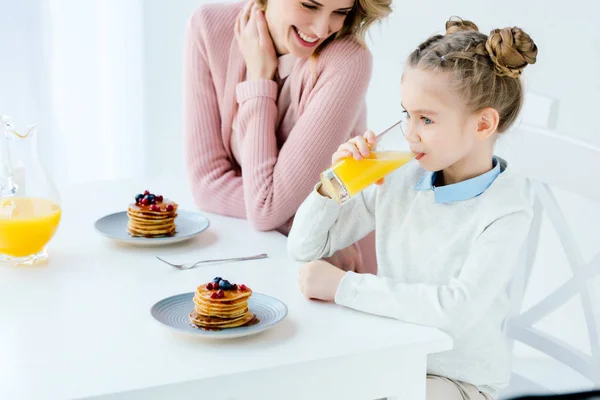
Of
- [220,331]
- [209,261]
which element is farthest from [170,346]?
[209,261]

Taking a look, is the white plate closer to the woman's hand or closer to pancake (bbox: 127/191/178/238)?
pancake (bbox: 127/191/178/238)

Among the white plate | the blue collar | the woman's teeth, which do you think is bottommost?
the white plate

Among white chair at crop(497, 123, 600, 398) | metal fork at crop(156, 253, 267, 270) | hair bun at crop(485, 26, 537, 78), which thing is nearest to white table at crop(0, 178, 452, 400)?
metal fork at crop(156, 253, 267, 270)

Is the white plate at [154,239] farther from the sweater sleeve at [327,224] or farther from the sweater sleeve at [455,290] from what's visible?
Result: the sweater sleeve at [455,290]

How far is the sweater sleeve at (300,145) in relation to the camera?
198 cm

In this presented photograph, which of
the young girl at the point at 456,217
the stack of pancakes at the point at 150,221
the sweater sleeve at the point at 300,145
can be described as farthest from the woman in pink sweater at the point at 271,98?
the young girl at the point at 456,217

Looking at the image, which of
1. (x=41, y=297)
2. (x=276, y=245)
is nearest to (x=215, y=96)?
(x=276, y=245)

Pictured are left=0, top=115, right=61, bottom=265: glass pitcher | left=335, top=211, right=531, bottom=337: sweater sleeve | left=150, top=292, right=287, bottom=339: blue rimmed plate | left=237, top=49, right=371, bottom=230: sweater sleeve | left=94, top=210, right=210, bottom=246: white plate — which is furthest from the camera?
left=237, top=49, right=371, bottom=230: sweater sleeve

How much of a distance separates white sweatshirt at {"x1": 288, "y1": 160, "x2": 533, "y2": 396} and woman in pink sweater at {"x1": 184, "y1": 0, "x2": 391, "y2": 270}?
0.21 meters

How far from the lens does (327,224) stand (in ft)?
5.67

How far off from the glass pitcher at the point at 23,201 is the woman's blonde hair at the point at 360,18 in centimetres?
74

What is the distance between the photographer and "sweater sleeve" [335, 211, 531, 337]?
140 centimetres

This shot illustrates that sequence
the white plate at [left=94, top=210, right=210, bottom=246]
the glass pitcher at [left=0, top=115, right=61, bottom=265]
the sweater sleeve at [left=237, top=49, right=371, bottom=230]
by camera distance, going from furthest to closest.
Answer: the sweater sleeve at [left=237, top=49, right=371, bottom=230] → the white plate at [left=94, top=210, right=210, bottom=246] → the glass pitcher at [left=0, top=115, right=61, bottom=265]

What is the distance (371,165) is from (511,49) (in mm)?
305
